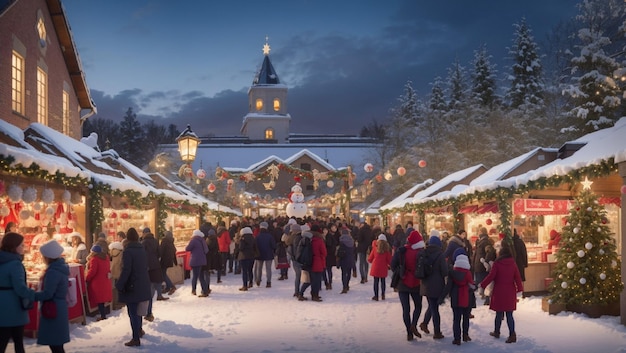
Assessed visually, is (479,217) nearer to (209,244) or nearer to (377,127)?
(209,244)

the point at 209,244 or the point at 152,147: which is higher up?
the point at 152,147

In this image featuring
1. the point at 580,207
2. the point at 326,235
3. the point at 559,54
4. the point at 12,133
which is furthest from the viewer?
the point at 559,54

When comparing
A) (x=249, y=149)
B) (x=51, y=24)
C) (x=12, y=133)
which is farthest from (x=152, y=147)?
(x=12, y=133)

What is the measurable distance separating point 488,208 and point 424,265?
7724 mm

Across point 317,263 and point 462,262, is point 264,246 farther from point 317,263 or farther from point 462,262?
point 462,262

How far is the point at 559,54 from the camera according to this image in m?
33.7

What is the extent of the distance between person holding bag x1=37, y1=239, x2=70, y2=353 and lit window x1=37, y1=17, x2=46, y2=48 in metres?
11.6

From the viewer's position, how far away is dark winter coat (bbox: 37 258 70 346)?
6.14m

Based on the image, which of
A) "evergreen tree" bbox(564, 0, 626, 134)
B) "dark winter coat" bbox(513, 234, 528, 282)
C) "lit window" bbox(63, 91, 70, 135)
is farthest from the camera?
"evergreen tree" bbox(564, 0, 626, 134)

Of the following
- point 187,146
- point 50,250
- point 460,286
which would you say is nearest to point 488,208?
point 460,286

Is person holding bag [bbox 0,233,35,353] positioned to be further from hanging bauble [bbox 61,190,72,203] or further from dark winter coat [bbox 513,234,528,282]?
dark winter coat [bbox 513,234,528,282]

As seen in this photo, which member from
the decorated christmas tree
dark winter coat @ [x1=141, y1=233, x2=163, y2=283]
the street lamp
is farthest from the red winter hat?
the street lamp

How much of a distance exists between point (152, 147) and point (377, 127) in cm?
2875

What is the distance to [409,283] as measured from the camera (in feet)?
29.2
